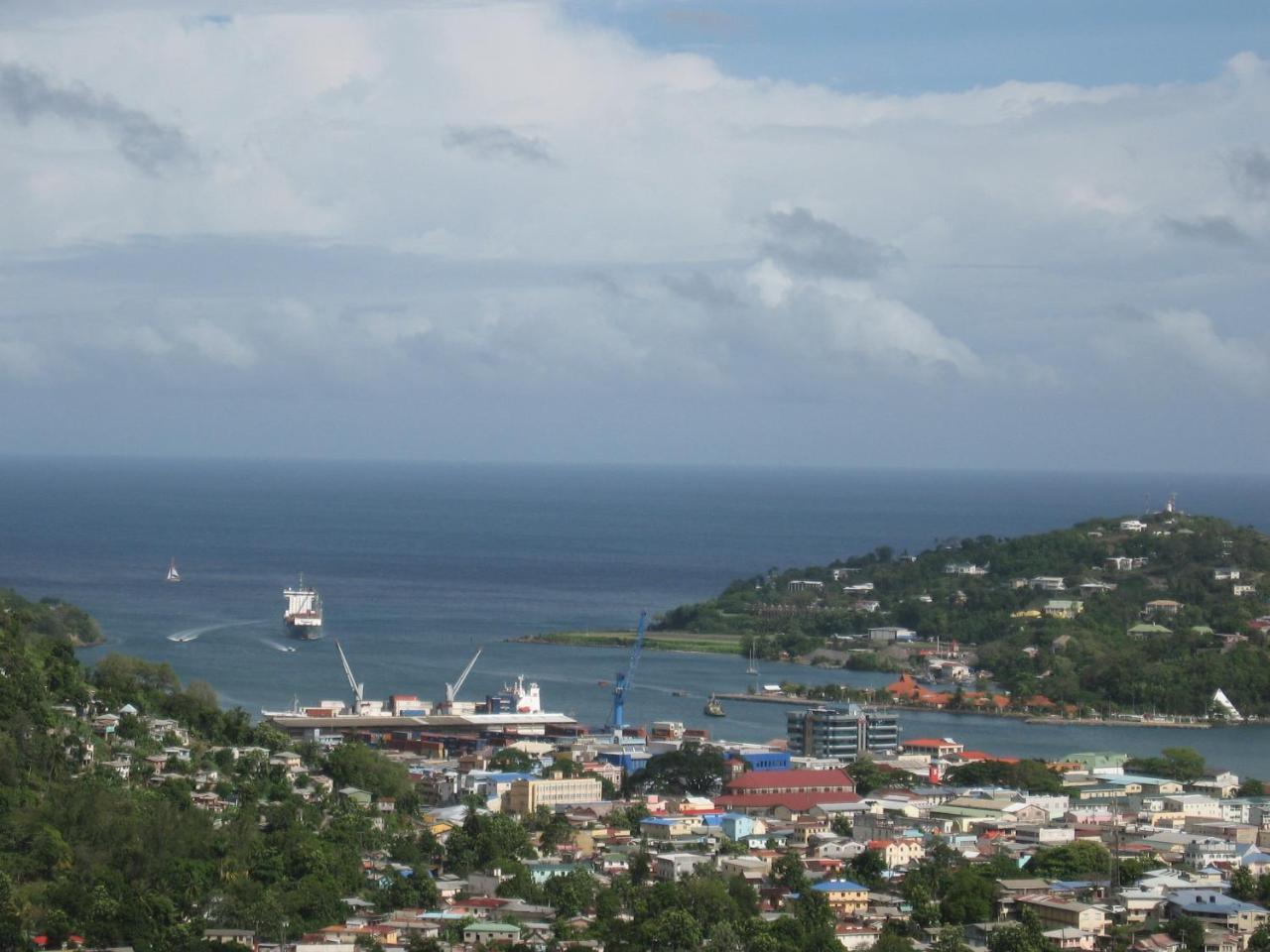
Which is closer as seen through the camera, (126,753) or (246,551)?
(126,753)

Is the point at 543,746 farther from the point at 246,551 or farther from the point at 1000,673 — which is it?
the point at 246,551

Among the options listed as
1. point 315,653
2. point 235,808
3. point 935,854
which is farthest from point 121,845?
point 315,653

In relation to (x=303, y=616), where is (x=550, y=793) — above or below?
below

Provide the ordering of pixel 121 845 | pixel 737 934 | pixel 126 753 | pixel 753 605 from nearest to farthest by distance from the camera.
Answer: pixel 737 934
pixel 121 845
pixel 126 753
pixel 753 605

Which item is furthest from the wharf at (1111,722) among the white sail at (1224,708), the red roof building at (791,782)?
the red roof building at (791,782)

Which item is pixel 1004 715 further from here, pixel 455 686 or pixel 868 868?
pixel 868 868

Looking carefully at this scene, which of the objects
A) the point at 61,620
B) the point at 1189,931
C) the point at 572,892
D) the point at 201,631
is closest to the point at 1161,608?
the point at 201,631
